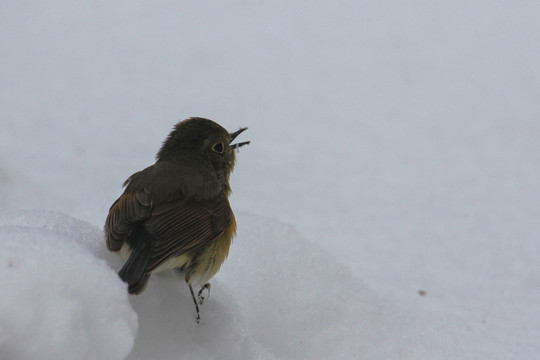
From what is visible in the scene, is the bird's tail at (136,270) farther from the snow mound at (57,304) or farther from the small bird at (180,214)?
the snow mound at (57,304)

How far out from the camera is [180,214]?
308 centimetres

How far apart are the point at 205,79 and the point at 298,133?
3.83ft

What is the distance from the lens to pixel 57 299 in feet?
6.71

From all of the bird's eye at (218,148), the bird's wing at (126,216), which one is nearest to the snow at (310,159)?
the bird's wing at (126,216)

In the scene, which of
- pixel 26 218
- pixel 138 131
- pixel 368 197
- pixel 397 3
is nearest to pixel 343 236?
pixel 368 197

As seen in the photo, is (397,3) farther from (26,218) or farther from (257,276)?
(26,218)

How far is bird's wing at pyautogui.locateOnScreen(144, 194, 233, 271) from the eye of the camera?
2.81 m

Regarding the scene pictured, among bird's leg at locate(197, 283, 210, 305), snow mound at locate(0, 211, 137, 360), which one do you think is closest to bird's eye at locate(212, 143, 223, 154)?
bird's leg at locate(197, 283, 210, 305)

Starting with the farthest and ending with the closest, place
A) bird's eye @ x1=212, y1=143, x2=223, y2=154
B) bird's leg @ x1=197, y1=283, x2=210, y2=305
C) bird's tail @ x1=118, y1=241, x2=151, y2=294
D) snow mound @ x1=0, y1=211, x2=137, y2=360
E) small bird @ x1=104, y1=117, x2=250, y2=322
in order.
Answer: bird's eye @ x1=212, y1=143, x2=223, y2=154
bird's leg @ x1=197, y1=283, x2=210, y2=305
small bird @ x1=104, y1=117, x2=250, y2=322
bird's tail @ x1=118, y1=241, x2=151, y2=294
snow mound @ x1=0, y1=211, x2=137, y2=360

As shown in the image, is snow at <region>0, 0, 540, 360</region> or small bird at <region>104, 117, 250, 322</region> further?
snow at <region>0, 0, 540, 360</region>

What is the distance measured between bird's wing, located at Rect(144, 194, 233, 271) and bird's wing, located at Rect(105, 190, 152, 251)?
5 cm

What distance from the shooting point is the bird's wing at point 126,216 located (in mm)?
2861

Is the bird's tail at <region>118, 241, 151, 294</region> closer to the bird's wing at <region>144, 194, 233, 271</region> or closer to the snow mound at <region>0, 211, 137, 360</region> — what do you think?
the bird's wing at <region>144, 194, 233, 271</region>

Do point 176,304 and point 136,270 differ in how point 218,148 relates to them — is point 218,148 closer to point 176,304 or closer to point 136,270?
point 176,304
